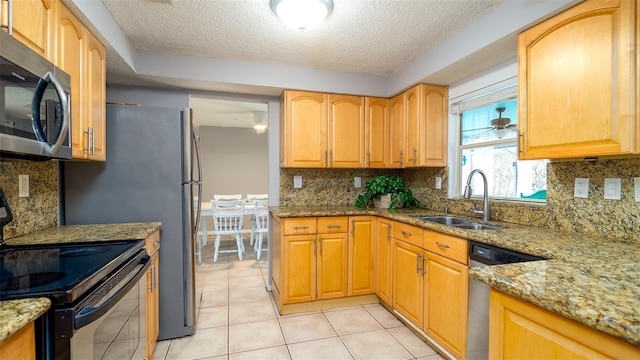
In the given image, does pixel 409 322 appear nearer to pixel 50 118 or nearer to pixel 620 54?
pixel 620 54

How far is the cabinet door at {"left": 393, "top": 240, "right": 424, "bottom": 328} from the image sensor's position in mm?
2119

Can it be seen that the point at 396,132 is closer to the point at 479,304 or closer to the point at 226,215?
the point at 479,304

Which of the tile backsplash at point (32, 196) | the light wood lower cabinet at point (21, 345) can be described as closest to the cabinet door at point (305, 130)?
the tile backsplash at point (32, 196)

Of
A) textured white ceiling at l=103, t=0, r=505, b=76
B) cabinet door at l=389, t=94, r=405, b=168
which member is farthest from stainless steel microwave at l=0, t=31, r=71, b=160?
cabinet door at l=389, t=94, r=405, b=168

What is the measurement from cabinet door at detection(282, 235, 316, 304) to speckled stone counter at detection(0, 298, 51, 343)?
177 centimetres

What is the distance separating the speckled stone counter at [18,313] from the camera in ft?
2.28

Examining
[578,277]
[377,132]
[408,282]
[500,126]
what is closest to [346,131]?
[377,132]

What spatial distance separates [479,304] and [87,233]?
2.28 m

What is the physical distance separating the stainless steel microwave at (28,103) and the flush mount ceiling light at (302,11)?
1161mm

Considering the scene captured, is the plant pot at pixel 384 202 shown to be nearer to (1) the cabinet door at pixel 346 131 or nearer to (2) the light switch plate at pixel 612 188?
(1) the cabinet door at pixel 346 131

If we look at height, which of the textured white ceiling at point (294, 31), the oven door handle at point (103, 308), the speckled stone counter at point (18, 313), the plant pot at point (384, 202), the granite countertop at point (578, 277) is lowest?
the oven door handle at point (103, 308)

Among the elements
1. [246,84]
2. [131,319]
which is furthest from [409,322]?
[246,84]

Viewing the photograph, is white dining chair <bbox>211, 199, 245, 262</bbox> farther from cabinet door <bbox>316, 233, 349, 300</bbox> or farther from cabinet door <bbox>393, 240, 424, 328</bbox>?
cabinet door <bbox>393, 240, 424, 328</bbox>

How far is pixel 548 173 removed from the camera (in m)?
1.86
